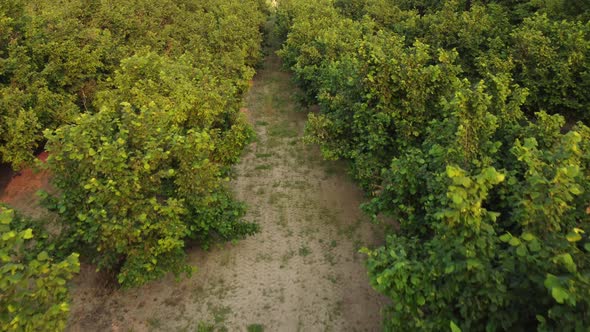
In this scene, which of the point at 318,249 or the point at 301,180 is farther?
the point at 301,180

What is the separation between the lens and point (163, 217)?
1036 cm

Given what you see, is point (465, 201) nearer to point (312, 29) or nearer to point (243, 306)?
point (243, 306)

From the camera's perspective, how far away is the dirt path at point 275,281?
11391 mm

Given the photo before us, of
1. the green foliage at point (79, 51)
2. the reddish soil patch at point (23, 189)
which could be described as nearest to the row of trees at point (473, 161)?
the green foliage at point (79, 51)

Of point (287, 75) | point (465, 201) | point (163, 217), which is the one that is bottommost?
point (287, 75)

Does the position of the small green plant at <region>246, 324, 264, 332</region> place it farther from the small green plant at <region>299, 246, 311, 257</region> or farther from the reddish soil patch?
the reddish soil patch

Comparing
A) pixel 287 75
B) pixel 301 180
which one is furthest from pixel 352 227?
pixel 287 75

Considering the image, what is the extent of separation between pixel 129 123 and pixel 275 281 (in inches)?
242

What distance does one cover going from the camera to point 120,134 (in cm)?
1021

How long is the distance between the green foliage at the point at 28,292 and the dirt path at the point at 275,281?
4.25m

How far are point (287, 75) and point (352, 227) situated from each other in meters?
16.2

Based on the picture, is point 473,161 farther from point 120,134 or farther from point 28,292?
point 28,292

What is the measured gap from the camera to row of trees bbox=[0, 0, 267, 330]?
955 cm

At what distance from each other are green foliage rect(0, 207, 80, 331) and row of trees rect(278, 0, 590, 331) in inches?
217
